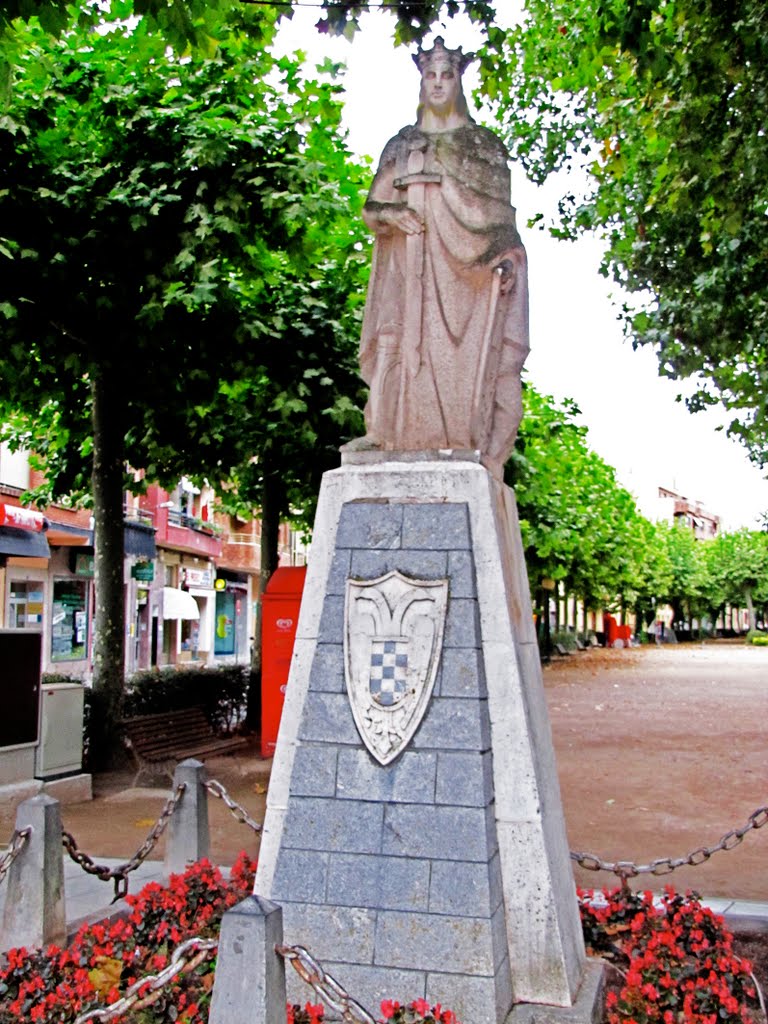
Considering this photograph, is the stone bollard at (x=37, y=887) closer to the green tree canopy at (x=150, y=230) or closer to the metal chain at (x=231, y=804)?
the metal chain at (x=231, y=804)

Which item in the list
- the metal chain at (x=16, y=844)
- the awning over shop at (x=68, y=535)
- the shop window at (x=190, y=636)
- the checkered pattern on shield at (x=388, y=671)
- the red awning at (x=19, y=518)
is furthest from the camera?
the shop window at (x=190, y=636)

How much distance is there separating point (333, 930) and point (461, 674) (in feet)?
3.91

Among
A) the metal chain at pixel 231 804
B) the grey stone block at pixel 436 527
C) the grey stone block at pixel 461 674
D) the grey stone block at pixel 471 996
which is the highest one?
the grey stone block at pixel 436 527

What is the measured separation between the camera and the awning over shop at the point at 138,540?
32.3m

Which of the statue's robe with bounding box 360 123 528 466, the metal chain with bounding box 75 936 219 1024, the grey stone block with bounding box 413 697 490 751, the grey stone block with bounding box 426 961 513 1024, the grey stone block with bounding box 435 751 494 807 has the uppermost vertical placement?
the statue's robe with bounding box 360 123 528 466

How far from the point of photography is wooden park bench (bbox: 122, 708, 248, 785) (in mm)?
12961

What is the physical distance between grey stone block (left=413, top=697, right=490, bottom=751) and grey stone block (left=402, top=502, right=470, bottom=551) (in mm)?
693

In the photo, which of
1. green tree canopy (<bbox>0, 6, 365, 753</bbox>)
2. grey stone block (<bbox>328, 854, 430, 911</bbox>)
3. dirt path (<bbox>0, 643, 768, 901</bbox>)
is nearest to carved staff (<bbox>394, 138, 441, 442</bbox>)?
grey stone block (<bbox>328, 854, 430, 911</bbox>)

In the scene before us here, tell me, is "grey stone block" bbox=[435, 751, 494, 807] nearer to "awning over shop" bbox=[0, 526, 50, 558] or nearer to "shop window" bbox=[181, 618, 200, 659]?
"awning over shop" bbox=[0, 526, 50, 558]

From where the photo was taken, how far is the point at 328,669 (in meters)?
4.99

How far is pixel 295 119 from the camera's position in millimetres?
12312

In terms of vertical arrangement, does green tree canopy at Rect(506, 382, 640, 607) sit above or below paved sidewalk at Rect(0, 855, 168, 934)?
above

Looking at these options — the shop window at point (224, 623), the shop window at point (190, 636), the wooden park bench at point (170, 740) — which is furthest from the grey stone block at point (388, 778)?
the shop window at point (224, 623)

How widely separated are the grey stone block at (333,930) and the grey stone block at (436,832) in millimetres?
309
